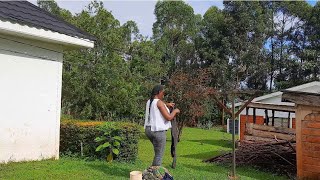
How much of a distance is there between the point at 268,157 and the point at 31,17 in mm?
7870

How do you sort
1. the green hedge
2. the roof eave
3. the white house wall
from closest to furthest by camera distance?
the roof eave
the white house wall
the green hedge

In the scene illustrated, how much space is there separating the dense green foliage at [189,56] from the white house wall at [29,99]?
684 centimetres

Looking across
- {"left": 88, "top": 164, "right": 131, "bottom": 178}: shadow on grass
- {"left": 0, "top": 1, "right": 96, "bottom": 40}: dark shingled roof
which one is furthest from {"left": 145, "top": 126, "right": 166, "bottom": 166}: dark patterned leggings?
{"left": 0, "top": 1, "right": 96, "bottom": 40}: dark shingled roof

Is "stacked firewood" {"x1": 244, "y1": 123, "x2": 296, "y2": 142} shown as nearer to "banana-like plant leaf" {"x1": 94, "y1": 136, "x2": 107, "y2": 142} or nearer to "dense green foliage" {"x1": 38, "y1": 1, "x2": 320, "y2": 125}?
"dense green foliage" {"x1": 38, "y1": 1, "x2": 320, "y2": 125}

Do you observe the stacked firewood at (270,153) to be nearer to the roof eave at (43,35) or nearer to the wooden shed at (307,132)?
the wooden shed at (307,132)

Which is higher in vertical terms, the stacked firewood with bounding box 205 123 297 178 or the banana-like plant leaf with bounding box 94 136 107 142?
the banana-like plant leaf with bounding box 94 136 107 142

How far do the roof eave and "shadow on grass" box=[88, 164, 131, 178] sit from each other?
311 centimetres

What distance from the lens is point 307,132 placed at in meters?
9.48

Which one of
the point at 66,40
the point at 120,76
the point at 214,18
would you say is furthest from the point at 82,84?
the point at 214,18

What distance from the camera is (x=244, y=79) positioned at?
39.5 m

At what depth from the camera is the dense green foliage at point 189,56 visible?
55.0 ft

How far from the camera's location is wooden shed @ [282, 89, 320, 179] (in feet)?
30.3

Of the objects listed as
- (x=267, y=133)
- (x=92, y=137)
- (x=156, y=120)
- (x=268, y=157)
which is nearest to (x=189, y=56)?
(x=267, y=133)

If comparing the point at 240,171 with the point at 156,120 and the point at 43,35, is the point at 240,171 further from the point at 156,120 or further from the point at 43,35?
the point at 43,35
